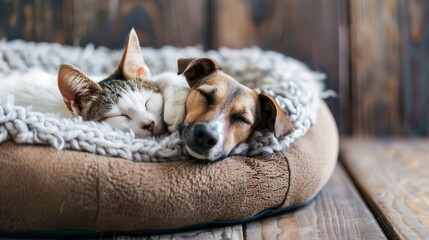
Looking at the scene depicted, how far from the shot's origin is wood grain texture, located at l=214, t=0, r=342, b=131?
2703 millimetres

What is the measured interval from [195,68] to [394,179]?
819 mm

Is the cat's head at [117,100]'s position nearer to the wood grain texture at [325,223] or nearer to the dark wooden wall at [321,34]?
the wood grain texture at [325,223]

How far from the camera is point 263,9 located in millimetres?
2711

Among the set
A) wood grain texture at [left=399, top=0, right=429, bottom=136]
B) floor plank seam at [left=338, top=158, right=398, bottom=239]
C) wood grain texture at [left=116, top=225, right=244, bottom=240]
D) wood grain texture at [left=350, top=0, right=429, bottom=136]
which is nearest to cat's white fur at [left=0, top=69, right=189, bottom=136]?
wood grain texture at [left=116, top=225, right=244, bottom=240]

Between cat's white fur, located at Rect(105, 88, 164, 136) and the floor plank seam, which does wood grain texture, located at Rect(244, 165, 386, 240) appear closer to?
the floor plank seam

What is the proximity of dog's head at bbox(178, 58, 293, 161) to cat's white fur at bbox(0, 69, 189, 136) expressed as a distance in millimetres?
62

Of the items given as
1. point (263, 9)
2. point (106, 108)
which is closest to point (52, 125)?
point (106, 108)

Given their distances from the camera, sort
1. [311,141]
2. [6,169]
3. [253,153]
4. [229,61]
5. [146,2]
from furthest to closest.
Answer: [146,2] < [229,61] < [311,141] < [253,153] < [6,169]

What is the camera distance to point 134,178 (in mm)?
1505

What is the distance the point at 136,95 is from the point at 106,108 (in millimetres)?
97

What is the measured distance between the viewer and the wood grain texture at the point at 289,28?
106 inches

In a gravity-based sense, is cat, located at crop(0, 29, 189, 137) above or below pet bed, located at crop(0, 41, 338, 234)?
above

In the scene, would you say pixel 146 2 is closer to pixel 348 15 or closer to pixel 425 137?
pixel 348 15

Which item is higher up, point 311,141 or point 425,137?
point 311,141
